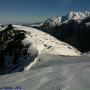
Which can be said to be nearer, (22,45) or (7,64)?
(7,64)

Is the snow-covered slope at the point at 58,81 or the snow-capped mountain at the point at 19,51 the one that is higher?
the snow-covered slope at the point at 58,81

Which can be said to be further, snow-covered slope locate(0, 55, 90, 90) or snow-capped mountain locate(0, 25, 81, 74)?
snow-capped mountain locate(0, 25, 81, 74)

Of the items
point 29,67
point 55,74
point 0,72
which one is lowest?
point 0,72

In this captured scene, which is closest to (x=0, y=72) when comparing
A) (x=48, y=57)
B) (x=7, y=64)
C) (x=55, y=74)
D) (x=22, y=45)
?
(x=7, y=64)

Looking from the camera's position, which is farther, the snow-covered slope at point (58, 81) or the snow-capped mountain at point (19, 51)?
the snow-capped mountain at point (19, 51)

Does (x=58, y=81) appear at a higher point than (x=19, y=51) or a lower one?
higher

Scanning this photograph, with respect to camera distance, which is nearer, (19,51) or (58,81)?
(58,81)

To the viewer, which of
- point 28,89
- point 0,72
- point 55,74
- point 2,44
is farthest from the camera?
point 2,44

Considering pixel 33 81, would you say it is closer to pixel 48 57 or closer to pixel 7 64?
pixel 48 57

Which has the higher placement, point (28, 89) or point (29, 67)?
point (28, 89)

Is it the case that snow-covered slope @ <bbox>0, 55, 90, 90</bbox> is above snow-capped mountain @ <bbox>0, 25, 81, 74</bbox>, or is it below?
above

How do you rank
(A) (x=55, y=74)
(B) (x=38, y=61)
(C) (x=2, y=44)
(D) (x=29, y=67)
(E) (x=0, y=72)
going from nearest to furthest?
(A) (x=55, y=74)
(D) (x=29, y=67)
(B) (x=38, y=61)
(E) (x=0, y=72)
(C) (x=2, y=44)
